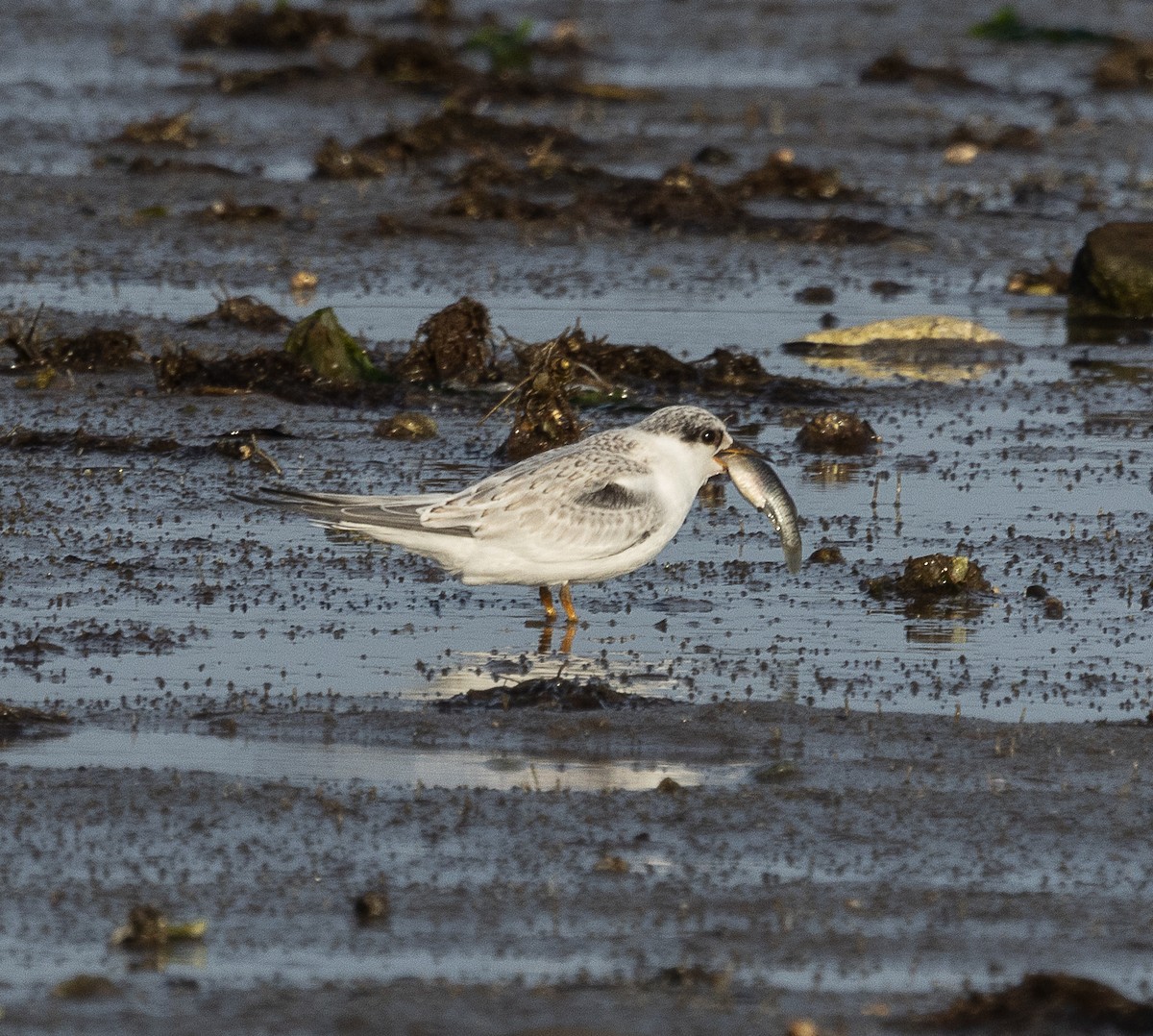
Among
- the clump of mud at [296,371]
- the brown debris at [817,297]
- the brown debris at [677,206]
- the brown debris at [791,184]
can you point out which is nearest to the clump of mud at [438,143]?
the brown debris at [677,206]

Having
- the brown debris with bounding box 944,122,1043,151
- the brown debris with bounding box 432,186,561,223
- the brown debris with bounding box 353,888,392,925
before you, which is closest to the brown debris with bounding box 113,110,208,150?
the brown debris with bounding box 432,186,561,223

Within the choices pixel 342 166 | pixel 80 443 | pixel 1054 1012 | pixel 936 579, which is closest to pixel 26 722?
pixel 1054 1012

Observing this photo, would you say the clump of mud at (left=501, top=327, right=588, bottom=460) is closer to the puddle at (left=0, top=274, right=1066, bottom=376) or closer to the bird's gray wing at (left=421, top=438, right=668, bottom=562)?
the bird's gray wing at (left=421, top=438, right=668, bottom=562)

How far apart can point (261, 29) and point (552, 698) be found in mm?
19229

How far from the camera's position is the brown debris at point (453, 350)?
11.1m

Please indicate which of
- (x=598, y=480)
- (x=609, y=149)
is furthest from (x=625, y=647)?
(x=609, y=149)

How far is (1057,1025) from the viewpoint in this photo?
461 cm

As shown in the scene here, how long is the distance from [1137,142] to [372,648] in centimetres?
1469

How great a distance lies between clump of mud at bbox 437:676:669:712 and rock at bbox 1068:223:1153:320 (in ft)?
25.1

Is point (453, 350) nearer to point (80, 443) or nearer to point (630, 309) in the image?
point (80, 443)

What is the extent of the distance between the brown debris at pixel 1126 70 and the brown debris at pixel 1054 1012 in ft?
65.9

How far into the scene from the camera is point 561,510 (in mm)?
7445

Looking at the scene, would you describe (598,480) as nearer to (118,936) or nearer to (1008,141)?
(118,936)

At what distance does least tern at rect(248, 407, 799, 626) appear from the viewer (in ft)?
24.2
